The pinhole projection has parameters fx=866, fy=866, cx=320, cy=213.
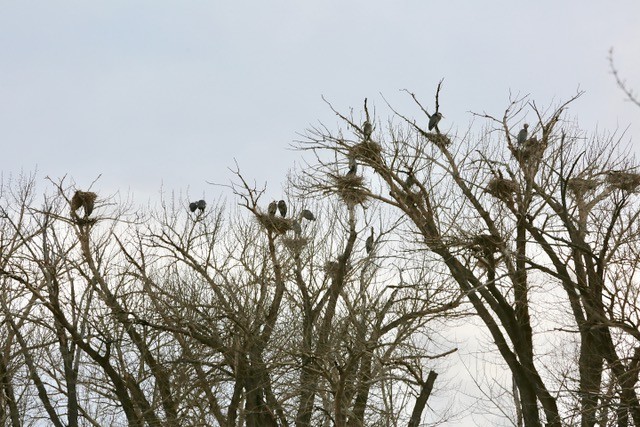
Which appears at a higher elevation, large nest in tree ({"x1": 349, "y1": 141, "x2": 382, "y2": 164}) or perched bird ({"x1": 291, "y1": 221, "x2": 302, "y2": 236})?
large nest in tree ({"x1": 349, "y1": 141, "x2": 382, "y2": 164})

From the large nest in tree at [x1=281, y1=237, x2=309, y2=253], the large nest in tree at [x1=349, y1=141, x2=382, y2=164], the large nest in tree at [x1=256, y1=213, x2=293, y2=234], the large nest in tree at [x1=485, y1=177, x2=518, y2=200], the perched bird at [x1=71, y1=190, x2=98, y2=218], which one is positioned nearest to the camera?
the large nest in tree at [x1=485, y1=177, x2=518, y2=200]

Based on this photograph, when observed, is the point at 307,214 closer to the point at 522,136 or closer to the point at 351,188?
the point at 351,188

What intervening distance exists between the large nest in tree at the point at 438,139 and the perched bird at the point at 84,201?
17.9ft

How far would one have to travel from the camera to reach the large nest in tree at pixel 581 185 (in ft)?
41.0

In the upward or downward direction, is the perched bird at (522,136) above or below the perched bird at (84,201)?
above

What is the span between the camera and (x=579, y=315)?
12109 mm

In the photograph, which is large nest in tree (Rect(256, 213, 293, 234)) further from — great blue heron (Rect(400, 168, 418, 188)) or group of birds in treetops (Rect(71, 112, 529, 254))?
great blue heron (Rect(400, 168, 418, 188))

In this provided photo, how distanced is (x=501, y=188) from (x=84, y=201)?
6623 millimetres

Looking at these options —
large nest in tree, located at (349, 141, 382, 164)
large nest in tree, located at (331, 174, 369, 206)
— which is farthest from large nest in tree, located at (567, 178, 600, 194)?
large nest in tree, located at (331, 174, 369, 206)

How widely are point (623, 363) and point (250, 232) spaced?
6.75 metres

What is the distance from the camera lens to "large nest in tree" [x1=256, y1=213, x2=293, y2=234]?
14.5 m

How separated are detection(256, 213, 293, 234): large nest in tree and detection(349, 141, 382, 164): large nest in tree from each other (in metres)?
1.79

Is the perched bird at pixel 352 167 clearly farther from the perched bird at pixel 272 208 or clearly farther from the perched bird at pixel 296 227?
the perched bird at pixel 272 208

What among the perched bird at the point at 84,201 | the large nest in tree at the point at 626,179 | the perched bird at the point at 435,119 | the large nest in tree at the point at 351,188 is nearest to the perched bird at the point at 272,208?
the large nest in tree at the point at 351,188
